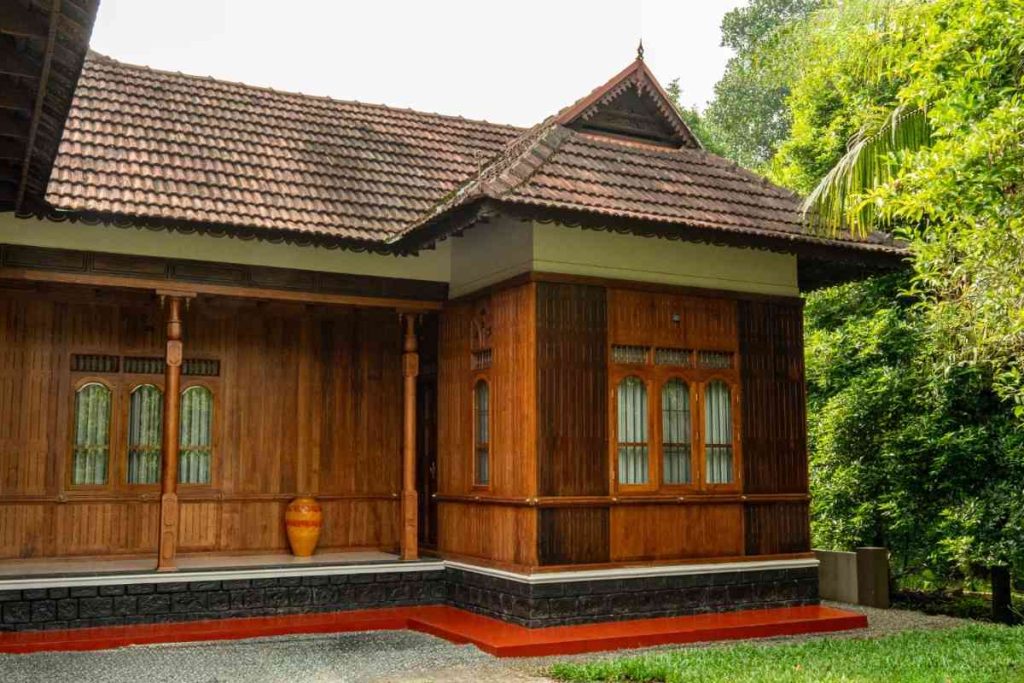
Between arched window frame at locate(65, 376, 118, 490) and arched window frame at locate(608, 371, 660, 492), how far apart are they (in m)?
4.94

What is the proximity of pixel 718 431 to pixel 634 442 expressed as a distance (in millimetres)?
1004

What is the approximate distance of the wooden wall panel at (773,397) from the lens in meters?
10.8

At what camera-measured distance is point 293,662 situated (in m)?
8.49

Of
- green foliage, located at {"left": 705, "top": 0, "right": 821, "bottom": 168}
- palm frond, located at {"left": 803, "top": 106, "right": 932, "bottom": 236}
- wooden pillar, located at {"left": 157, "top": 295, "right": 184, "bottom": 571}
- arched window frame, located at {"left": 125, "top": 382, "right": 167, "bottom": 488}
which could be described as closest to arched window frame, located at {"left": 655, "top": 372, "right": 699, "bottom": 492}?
palm frond, located at {"left": 803, "top": 106, "right": 932, "bottom": 236}

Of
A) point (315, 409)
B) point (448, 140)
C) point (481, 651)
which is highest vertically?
point (448, 140)

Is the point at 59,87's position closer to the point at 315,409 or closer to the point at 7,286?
the point at 7,286

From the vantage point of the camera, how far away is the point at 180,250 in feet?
33.5

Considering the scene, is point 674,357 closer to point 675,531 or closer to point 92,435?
point 675,531

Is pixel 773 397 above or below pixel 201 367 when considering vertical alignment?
below

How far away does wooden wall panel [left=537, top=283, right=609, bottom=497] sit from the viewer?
9664 millimetres

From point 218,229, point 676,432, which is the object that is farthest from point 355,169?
point 676,432

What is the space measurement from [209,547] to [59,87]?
597cm

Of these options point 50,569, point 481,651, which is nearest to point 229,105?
point 50,569

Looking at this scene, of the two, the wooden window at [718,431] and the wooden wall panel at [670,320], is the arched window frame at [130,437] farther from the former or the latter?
the wooden window at [718,431]
